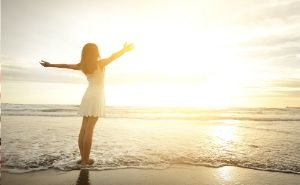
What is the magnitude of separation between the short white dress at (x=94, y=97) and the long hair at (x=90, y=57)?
15cm

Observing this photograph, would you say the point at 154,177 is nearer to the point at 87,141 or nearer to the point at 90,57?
the point at 87,141

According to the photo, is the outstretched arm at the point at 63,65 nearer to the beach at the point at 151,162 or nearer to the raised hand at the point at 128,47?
the raised hand at the point at 128,47

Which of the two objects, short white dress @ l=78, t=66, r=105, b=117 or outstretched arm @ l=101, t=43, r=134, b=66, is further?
short white dress @ l=78, t=66, r=105, b=117

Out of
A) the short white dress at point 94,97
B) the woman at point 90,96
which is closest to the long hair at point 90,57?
the woman at point 90,96

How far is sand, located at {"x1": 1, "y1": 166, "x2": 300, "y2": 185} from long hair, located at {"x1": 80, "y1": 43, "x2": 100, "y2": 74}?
6.37 feet

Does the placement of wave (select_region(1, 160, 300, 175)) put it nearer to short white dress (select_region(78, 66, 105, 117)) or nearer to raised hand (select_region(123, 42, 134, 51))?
short white dress (select_region(78, 66, 105, 117))

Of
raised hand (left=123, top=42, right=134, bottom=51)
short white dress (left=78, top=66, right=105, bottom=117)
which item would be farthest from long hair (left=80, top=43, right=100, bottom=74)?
raised hand (left=123, top=42, right=134, bottom=51)

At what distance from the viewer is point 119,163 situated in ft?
21.1

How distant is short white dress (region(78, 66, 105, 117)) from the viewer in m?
6.08

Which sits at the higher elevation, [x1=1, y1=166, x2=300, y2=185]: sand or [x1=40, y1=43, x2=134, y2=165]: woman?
[x1=40, y1=43, x2=134, y2=165]: woman

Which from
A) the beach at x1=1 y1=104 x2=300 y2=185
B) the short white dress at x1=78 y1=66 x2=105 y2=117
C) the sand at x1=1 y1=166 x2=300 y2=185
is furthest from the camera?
the short white dress at x1=78 y1=66 x2=105 y2=117

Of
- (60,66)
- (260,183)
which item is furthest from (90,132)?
(260,183)

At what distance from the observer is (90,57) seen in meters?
5.87

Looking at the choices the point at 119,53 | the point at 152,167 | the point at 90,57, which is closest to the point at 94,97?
the point at 90,57
